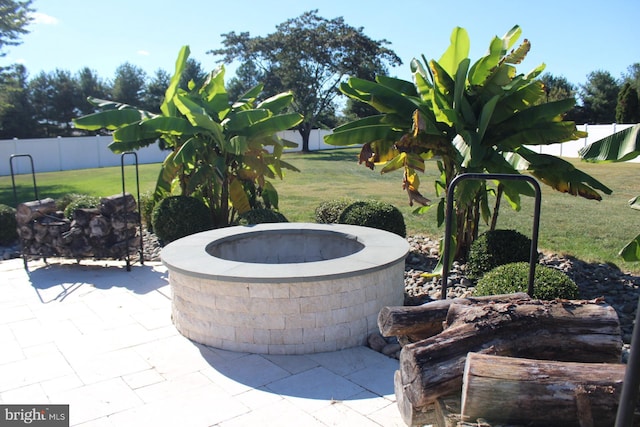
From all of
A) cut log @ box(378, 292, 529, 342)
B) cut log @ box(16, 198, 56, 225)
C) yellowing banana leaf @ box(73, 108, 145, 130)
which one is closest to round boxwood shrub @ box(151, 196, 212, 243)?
yellowing banana leaf @ box(73, 108, 145, 130)

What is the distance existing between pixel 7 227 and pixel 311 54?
3036cm

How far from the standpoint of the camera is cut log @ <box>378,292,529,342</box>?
3479mm

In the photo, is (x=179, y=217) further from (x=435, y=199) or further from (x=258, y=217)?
(x=435, y=199)

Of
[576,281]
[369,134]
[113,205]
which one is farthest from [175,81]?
A: [576,281]

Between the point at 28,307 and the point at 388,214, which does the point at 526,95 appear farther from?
the point at 28,307

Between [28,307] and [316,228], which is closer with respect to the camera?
[28,307]

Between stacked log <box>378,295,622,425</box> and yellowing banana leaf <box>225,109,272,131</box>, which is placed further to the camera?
yellowing banana leaf <box>225,109,272,131</box>

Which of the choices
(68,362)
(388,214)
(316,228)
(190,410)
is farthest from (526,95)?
(68,362)

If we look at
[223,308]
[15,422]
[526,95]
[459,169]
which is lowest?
[15,422]

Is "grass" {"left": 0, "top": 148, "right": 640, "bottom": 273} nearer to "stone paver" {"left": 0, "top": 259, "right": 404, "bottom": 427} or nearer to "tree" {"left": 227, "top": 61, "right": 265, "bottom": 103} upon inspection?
"stone paver" {"left": 0, "top": 259, "right": 404, "bottom": 427}

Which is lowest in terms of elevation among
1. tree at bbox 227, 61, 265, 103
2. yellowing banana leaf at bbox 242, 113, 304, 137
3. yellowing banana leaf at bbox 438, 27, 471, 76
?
yellowing banana leaf at bbox 242, 113, 304, 137

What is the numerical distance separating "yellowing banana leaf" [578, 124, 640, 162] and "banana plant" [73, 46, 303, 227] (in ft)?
18.0

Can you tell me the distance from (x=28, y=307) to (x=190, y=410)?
3899 millimetres

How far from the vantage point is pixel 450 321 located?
134 inches
